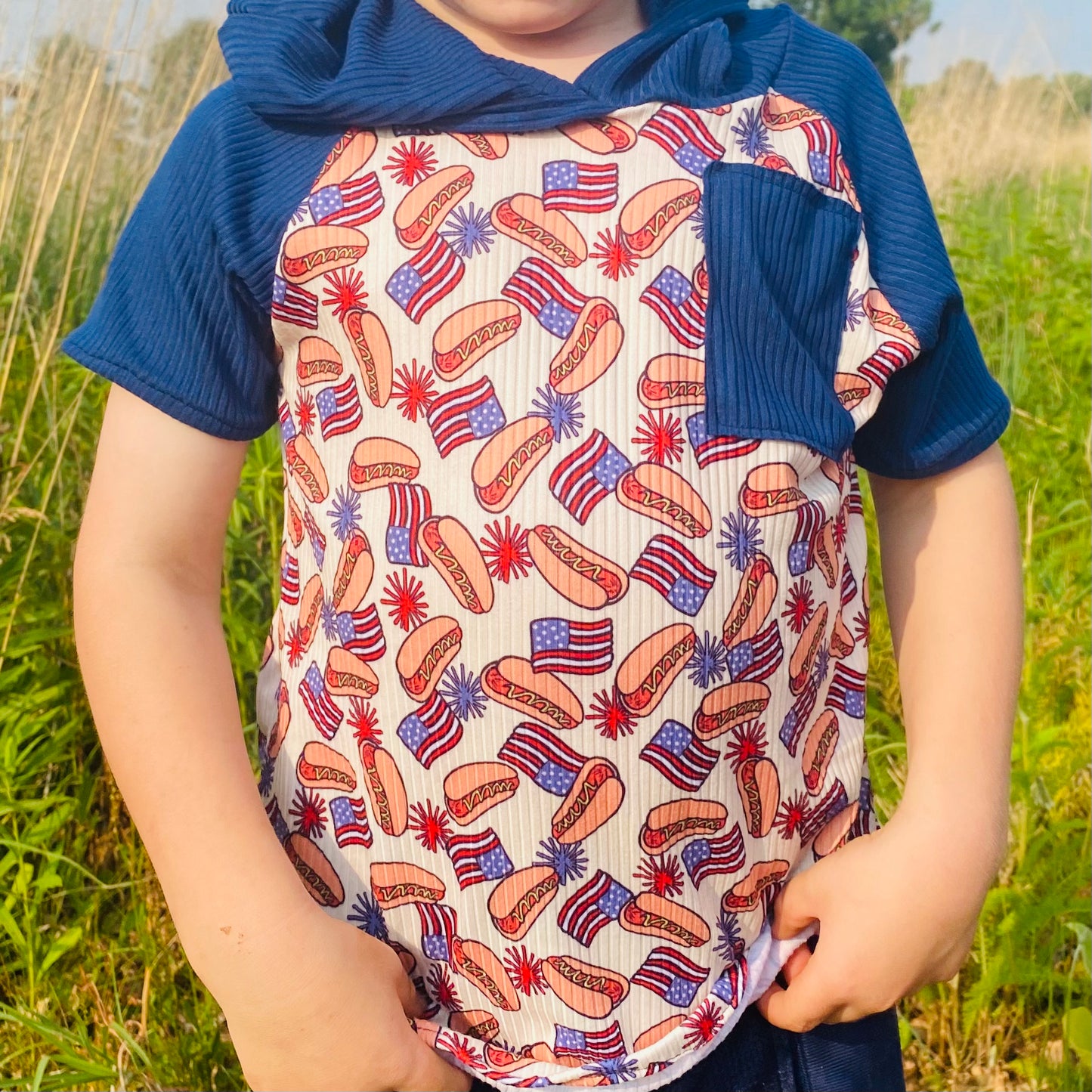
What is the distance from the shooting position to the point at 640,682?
0.79 metres

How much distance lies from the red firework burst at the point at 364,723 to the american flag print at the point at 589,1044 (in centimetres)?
25

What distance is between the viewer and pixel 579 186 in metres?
0.79

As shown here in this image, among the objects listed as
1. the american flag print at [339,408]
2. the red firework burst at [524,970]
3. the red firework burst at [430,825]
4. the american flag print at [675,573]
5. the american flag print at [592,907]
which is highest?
the american flag print at [339,408]

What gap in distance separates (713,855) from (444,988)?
0.23 meters

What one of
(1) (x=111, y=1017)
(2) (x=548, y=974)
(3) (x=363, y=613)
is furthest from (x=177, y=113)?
(2) (x=548, y=974)

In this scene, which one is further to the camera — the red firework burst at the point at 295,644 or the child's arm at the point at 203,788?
the red firework burst at the point at 295,644

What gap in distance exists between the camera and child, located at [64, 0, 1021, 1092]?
0.78 meters

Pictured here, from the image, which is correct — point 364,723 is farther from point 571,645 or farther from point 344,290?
point 344,290

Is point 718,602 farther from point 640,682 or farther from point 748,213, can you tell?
point 748,213

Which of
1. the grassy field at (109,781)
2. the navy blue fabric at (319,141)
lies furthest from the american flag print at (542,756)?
the grassy field at (109,781)

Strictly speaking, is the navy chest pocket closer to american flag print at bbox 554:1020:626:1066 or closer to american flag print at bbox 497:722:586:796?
american flag print at bbox 497:722:586:796

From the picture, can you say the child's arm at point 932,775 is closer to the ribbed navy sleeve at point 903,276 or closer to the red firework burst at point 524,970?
the ribbed navy sleeve at point 903,276

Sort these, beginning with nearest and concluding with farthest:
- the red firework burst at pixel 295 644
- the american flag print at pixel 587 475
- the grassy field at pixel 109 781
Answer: the american flag print at pixel 587 475
the red firework burst at pixel 295 644
the grassy field at pixel 109 781

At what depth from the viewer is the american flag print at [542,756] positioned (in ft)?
2.60
